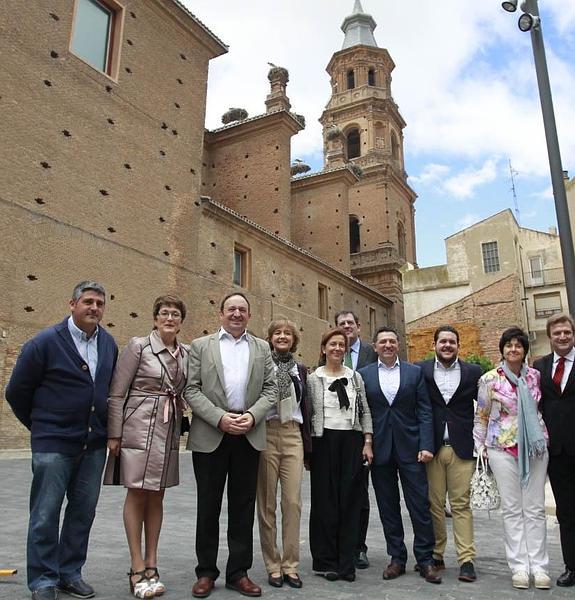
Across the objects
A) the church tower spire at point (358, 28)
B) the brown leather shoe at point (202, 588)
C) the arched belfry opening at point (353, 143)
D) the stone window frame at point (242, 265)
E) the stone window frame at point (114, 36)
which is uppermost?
the church tower spire at point (358, 28)

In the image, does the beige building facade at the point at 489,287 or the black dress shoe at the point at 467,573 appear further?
the beige building facade at the point at 489,287

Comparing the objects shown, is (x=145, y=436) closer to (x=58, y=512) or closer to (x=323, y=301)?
(x=58, y=512)

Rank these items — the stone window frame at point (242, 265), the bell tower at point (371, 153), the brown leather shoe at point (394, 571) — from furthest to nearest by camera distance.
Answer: the bell tower at point (371, 153)
the stone window frame at point (242, 265)
the brown leather shoe at point (394, 571)

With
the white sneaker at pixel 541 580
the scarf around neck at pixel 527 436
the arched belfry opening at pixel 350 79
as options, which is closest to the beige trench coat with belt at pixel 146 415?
the scarf around neck at pixel 527 436

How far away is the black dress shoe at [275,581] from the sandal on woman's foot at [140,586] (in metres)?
0.83

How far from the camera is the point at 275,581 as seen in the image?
3.81 meters

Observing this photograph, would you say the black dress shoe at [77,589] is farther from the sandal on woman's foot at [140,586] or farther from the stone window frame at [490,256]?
the stone window frame at [490,256]

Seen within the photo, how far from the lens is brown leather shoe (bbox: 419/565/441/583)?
12.9ft

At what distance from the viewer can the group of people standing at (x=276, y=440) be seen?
3555mm

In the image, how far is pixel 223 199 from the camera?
23938mm

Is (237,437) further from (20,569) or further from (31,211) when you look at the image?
(31,211)

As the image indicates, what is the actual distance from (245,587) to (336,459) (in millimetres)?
1123

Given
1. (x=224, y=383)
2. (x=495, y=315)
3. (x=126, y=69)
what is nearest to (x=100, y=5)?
(x=126, y=69)

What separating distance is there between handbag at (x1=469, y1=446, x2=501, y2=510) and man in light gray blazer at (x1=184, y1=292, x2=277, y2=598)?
1.63 metres
